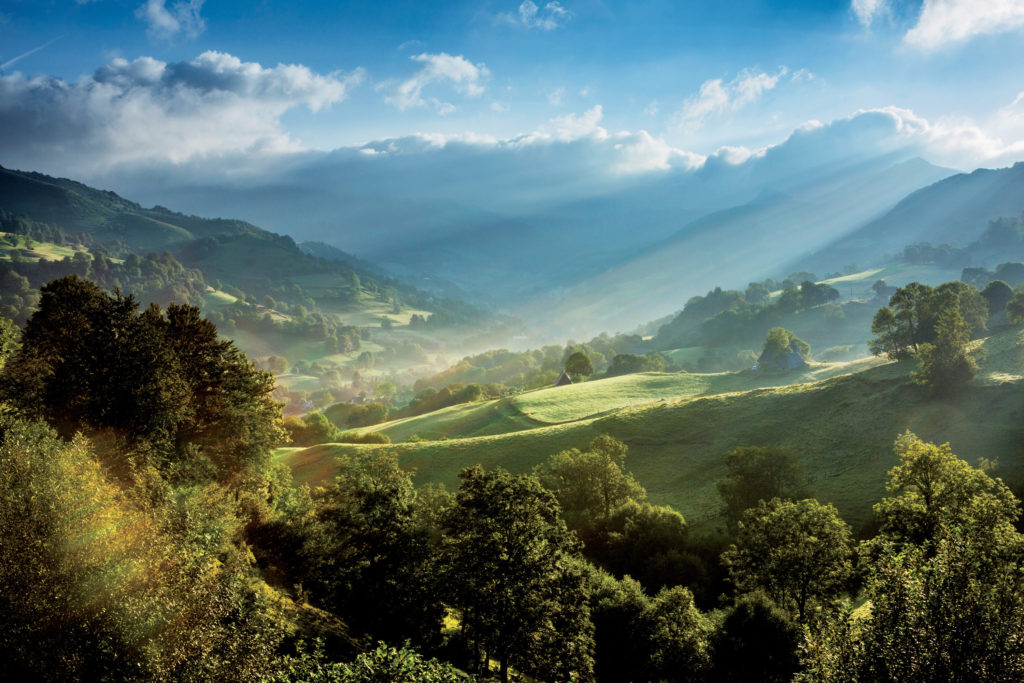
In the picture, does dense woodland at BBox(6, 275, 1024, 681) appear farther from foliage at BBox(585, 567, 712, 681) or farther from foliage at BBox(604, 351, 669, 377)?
foliage at BBox(604, 351, 669, 377)

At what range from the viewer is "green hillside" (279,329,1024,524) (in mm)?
47844

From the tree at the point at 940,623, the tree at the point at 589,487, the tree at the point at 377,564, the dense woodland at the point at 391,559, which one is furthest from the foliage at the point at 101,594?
the tree at the point at 589,487

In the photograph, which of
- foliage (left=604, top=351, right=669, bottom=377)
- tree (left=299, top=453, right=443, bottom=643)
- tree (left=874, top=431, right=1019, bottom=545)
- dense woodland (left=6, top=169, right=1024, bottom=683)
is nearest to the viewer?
dense woodland (left=6, top=169, right=1024, bottom=683)

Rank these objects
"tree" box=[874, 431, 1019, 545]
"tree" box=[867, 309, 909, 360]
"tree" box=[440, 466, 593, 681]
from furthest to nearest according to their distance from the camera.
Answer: "tree" box=[867, 309, 909, 360] < "tree" box=[874, 431, 1019, 545] < "tree" box=[440, 466, 593, 681]

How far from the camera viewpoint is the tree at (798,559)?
2834 centimetres

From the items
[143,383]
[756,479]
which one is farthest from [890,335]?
[143,383]

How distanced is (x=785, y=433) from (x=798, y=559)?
36133 mm

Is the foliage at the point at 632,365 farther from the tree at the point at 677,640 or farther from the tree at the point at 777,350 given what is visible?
the tree at the point at 677,640

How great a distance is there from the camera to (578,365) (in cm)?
14538

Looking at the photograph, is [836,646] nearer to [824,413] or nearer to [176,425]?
[176,425]

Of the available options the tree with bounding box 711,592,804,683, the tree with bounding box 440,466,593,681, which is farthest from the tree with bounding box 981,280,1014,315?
the tree with bounding box 440,466,593,681

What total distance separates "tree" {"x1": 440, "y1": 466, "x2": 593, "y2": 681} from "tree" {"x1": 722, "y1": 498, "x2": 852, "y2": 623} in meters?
13.5

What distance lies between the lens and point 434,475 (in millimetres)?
59156

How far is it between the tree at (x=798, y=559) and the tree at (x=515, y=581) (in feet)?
44.4
